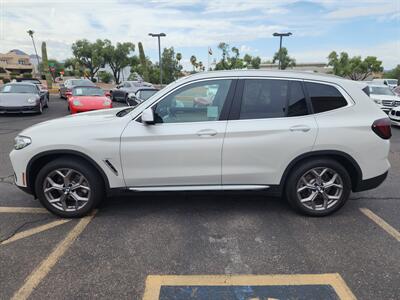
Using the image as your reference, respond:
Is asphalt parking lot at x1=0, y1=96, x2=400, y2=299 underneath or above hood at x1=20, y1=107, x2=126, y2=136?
underneath

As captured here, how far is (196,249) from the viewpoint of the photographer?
10.5 feet

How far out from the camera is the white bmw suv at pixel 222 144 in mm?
3623

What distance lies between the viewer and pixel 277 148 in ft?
12.0

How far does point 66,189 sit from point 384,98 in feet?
45.6

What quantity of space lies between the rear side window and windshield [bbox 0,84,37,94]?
1324 centimetres

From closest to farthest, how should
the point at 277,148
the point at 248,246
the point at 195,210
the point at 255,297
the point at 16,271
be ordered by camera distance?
the point at 255,297 → the point at 16,271 → the point at 248,246 → the point at 277,148 → the point at 195,210

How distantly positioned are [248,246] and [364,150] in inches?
70.8

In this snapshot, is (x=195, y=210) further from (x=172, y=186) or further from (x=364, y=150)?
(x=364, y=150)

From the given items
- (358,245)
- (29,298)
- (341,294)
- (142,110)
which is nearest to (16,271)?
(29,298)

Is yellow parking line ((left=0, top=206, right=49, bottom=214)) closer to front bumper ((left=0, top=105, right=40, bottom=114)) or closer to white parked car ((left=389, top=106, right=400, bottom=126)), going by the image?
front bumper ((left=0, top=105, right=40, bottom=114))

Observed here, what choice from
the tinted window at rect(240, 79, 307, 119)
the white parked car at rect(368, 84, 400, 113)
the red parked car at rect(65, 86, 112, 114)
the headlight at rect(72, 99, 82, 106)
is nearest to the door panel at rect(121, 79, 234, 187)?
the tinted window at rect(240, 79, 307, 119)

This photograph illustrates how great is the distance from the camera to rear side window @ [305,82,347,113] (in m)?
3.74

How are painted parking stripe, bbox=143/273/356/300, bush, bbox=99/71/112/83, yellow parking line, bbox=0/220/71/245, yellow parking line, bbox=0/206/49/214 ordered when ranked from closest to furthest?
painted parking stripe, bbox=143/273/356/300 < yellow parking line, bbox=0/220/71/245 < yellow parking line, bbox=0/206/49/214 < bush, bbox=99/71/112/83

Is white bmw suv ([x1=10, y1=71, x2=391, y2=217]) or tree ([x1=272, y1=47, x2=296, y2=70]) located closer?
white bmw suv ([x1=10, y1=71, x2=391, y2=217])
